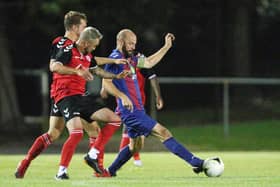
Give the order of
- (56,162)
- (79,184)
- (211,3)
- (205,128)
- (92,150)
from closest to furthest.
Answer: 1. (79,184)
2. (92,150)
3. (56,162)
4. (205,128)
5. (211,3)

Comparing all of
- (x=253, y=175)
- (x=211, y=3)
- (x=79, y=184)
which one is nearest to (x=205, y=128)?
(x=211, y=3)

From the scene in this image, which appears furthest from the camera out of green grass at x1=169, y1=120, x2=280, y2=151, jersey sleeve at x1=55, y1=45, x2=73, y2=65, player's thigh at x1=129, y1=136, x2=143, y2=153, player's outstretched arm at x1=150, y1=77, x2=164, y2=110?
green grass at x1=169, y1=120, x2=280, y2=151

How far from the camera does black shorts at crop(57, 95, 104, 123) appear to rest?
14.5 m

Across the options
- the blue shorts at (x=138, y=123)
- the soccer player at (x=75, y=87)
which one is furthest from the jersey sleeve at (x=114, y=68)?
the blue shorts at (x=138, y=123)

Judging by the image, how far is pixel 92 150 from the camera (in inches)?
592

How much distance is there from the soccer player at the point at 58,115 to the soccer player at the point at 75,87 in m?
0.13

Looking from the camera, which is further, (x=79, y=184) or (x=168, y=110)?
(x=168, y=110)

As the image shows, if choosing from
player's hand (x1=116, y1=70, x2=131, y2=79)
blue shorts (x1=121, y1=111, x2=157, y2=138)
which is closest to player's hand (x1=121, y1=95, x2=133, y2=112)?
blue shorts (x1=121, y1=111, x2=157, y2=138)

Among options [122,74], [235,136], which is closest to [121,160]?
[122,74]

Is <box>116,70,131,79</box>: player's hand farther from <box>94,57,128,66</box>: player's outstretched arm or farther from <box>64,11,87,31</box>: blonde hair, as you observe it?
<box>64,11,87,31</box>: blonde hair

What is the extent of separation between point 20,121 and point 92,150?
63.0 feet

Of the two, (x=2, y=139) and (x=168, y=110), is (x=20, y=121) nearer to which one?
(x=2, y=139)

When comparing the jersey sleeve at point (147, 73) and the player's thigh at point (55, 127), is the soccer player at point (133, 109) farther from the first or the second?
the jersey sleeve at point (147, 73)

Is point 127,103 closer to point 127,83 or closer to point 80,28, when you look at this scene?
point 127,83
